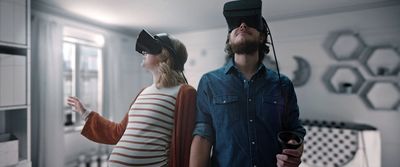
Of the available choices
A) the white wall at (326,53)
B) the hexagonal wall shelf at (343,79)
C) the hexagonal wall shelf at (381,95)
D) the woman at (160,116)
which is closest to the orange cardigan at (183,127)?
the woman at (160,116)

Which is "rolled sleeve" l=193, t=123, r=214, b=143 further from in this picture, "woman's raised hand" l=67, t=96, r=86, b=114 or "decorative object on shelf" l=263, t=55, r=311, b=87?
"decorative object on shelf" l=263, t=55, r=311, b=87

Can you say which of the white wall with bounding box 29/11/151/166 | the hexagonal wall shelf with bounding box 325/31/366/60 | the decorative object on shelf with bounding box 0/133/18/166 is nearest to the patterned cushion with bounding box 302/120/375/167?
the hexagonal wall shelf with bounding box 325/31/366/60

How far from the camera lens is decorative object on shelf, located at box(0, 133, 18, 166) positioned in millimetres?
1429

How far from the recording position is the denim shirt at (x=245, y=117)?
648 mm

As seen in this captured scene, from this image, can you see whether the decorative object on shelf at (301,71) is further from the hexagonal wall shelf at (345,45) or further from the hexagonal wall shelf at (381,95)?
the hexagonal wall shelf at (381,95)

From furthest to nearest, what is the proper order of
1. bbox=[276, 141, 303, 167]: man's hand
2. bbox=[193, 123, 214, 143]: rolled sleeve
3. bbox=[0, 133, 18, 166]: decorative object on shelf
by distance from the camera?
bbox=[0, 133, 18, 166]: decorative object on shelf → bbox=[193, 123, 214, 143]: rolled sleeve → bbox=[276, 141, 303, 167]: man's hand

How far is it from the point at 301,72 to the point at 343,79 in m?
0.41

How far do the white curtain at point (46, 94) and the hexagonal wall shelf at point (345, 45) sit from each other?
2.84 metres

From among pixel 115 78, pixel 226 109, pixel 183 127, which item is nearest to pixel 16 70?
pixel 115 78

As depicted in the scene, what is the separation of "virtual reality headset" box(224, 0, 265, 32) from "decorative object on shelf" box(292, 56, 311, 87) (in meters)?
1.97

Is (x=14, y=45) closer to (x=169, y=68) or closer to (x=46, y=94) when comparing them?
(x=46, y=94)

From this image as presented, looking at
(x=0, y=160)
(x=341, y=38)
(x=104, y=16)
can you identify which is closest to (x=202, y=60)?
(x=104, y=16)

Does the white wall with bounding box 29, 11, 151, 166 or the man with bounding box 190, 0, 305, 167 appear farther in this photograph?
the white wall with bounding box 29, 11, 151, 166

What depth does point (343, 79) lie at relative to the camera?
2211 millimetres
